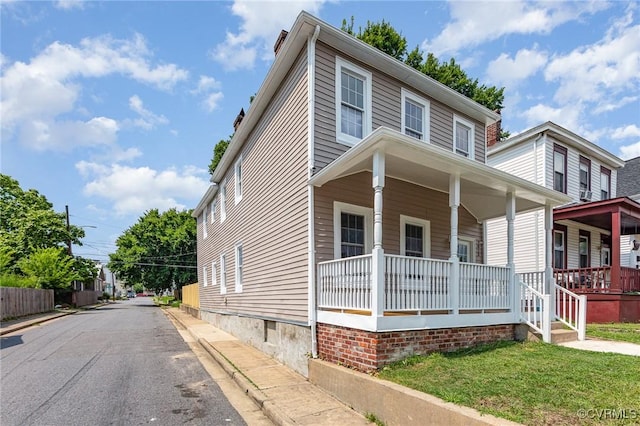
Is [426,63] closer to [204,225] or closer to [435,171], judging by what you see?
[204,225]

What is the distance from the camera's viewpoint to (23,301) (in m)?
20.8

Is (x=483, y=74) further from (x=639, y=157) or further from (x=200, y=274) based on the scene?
(x=200, y=274)

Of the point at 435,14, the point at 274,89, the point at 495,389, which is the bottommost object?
the point at 495,389

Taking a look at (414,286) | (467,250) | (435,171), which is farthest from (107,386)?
(467,250)

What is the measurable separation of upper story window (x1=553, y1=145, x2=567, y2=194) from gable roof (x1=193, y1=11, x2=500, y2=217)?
5012 millimetres

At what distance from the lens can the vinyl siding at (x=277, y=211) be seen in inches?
312

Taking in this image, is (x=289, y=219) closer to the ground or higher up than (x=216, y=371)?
higher up

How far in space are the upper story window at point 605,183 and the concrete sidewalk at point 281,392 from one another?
662 inches

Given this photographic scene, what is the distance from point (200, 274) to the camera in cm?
2153

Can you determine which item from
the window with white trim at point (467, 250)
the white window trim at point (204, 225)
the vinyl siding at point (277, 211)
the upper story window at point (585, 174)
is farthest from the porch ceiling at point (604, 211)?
the white window trim at point (204, 225)

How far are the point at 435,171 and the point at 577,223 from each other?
11.1 metres

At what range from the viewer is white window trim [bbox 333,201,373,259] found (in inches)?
306

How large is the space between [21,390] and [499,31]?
44.9 feet

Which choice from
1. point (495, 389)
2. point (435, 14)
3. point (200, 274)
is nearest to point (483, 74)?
point (435, 14)
